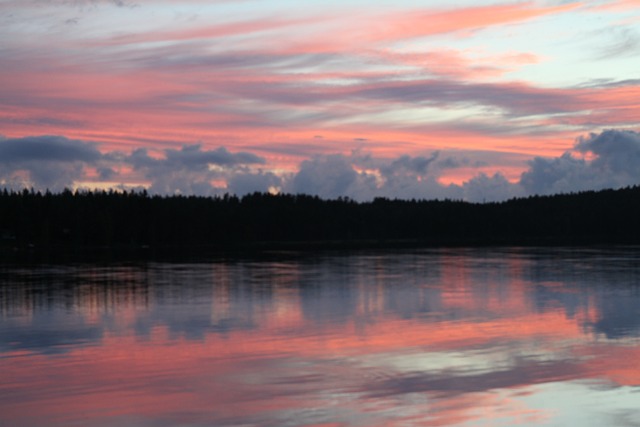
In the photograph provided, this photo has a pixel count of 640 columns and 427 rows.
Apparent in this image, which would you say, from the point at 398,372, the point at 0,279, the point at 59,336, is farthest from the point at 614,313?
the point at 0,279

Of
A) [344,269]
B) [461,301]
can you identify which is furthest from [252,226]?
[461,301]

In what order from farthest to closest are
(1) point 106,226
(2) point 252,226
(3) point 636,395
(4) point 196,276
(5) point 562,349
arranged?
(2) point 252,226, (1) point 106,226, (4) point 196,276, (5) point 562,349, (3) point 636,395

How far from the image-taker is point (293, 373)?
22.3m

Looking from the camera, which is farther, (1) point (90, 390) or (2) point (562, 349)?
(2) point (562, 349)

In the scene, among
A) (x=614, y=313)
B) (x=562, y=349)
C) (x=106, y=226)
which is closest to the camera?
(x=562, y=349)

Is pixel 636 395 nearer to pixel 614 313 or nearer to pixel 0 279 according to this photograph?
pixel 614 313

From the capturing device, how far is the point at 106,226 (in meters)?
151

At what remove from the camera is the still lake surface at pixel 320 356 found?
59.2 ft

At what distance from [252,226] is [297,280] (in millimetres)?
132533

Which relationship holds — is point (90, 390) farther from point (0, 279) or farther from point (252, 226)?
point (252, 226)

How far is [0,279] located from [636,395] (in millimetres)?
48307

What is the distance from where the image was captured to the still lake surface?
59.2ft

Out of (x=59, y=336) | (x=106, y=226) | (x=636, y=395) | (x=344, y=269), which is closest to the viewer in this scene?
(x=636, y=395)

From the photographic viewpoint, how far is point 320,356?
82.1ft
